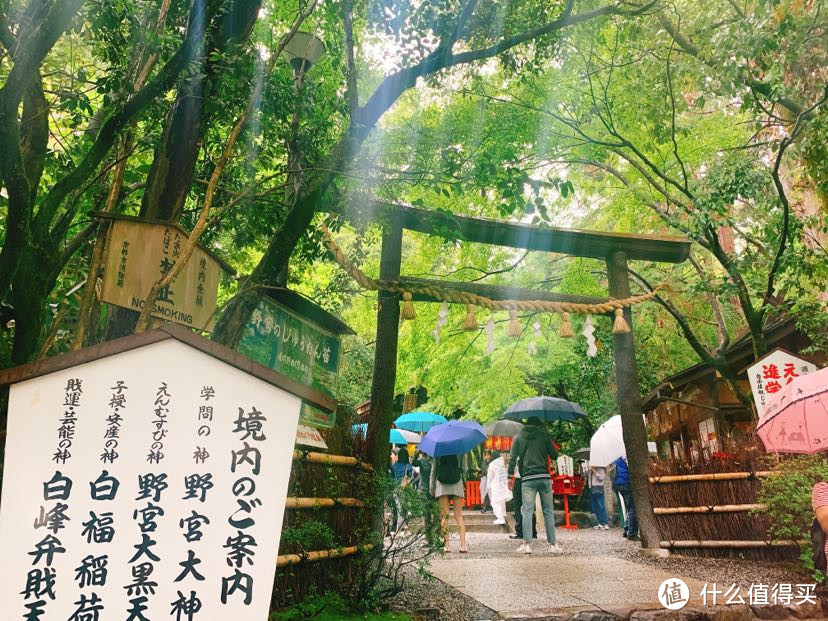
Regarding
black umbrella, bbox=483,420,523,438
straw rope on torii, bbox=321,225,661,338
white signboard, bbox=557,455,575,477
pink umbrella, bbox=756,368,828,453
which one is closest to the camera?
pink umbrella, bbox=756,368,828,453

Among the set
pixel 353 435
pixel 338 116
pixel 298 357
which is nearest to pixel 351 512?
pixel 353 435

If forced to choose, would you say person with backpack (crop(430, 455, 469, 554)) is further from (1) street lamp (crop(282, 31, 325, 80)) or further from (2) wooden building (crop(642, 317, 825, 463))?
(1) street lamp (crop(282, 31, 325, 80))

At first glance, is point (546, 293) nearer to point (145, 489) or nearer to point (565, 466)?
point (145, 489)

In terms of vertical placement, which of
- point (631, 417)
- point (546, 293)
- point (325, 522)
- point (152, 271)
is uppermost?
point (546, 293)

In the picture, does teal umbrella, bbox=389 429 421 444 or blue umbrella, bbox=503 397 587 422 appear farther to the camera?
teal umbrella, bbox=389 429 421 444

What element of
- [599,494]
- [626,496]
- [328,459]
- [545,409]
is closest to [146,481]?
[328,459]

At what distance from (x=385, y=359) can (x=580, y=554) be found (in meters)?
5.04

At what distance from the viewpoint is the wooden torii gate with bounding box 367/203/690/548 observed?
7551 mm

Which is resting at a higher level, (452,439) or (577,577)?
(452,439)

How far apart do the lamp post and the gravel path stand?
11.6 feet

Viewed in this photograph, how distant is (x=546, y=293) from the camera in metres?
8.71

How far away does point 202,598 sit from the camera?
2631mm

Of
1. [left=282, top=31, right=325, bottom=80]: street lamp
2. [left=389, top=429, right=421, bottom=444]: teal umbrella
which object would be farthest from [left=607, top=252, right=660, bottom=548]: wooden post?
[left=389, top=429, right=421, bottom=444]: teal umbrella

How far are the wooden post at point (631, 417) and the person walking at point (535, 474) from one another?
1.24 meters
